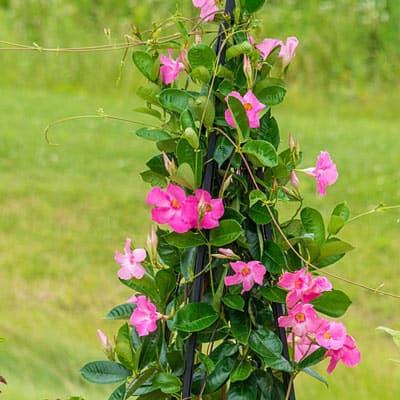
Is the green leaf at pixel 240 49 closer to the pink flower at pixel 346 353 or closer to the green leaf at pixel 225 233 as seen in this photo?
the green leaf at pixel 225 233

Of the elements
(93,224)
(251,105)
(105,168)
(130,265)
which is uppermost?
(105,168)

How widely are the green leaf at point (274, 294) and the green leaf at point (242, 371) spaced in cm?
12

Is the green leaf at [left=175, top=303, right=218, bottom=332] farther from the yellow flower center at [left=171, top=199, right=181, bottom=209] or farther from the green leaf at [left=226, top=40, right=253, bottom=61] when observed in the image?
the green leaf at [left=226, top=40, right=253, bottom=61]

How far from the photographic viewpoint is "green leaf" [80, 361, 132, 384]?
1.60 m

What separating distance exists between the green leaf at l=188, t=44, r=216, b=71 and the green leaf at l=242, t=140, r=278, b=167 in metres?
0.15

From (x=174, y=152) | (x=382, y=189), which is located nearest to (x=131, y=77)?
(x=382, y=189)

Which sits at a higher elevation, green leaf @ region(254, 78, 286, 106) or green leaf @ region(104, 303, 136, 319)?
green leaf @ region(254, 78, 286, 106)

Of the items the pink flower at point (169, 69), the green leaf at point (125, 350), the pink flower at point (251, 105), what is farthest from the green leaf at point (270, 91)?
the green leaf at point (125, 350)

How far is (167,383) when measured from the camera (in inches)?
59.9

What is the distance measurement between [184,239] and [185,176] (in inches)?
4.3

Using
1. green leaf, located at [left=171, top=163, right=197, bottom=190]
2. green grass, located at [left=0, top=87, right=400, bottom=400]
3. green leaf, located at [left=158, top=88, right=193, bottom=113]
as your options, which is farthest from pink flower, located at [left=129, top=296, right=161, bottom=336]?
green grass, located at [left=0, top=87, right=400, bottom=400]

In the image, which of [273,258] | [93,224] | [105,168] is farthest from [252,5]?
[105,168]

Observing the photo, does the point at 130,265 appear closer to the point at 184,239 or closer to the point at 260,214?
the point at 184,239

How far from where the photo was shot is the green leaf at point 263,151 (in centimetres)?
146
